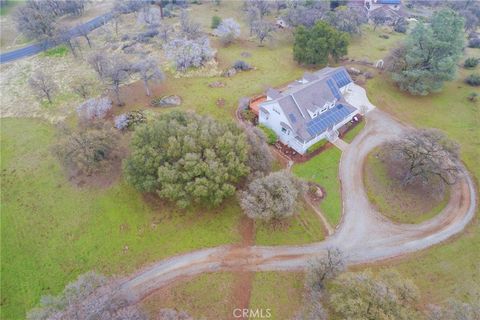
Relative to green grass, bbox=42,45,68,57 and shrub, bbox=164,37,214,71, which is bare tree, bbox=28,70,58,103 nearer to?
green grass, bbox=42,45,68,57

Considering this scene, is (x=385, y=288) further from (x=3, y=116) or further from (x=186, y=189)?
(x=3, y=116)

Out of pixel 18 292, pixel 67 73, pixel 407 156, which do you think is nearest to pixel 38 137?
pixel 67 73

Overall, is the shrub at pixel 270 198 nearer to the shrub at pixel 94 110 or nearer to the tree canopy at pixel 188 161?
the tree canopy at pixel 188 161

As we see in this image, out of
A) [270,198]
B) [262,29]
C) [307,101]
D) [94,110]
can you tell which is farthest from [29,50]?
[270,198]

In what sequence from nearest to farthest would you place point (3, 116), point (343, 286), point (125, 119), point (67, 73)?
point (343, 286)
point (125, 119)
point (3, 116)
point (67, 73)

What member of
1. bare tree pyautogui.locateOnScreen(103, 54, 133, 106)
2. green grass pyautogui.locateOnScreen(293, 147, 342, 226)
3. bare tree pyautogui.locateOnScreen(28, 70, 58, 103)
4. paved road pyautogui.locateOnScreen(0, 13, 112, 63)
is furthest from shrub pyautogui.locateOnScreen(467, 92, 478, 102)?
paved road pyautogui.locateOnScreen(0, 13, 112, 63)
